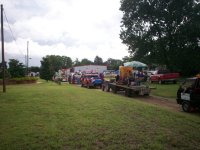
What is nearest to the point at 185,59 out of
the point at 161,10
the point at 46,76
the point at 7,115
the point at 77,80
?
the point at 161,10

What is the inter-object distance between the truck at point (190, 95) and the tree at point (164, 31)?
27.0m

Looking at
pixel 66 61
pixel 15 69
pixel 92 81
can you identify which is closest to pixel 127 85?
pixel 92 81

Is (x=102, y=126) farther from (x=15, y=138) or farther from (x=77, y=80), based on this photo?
(x=77, y=80)

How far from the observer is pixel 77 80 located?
41.3 m

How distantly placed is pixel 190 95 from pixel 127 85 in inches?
389

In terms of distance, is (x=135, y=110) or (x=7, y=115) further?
A: (x=135, y=110)

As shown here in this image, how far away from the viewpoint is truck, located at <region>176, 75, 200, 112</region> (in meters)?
13.0

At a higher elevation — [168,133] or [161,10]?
[161,10]

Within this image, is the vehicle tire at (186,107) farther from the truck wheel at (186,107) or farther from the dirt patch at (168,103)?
the dirt patch at (168,103)

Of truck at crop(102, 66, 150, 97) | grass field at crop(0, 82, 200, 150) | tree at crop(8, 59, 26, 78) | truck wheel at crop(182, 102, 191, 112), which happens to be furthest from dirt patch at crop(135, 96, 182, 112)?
tree at crop(8, 59, 26, 78)

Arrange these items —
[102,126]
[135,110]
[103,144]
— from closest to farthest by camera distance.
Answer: [103,144] → [102,126] → [135,110]

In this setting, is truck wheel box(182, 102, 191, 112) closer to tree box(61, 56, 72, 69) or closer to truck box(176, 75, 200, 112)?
truck box(176, 75, 200, 112)

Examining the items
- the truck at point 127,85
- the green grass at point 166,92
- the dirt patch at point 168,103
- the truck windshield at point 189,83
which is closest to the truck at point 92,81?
the truck at point 127,85

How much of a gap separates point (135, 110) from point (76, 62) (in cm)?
13616
